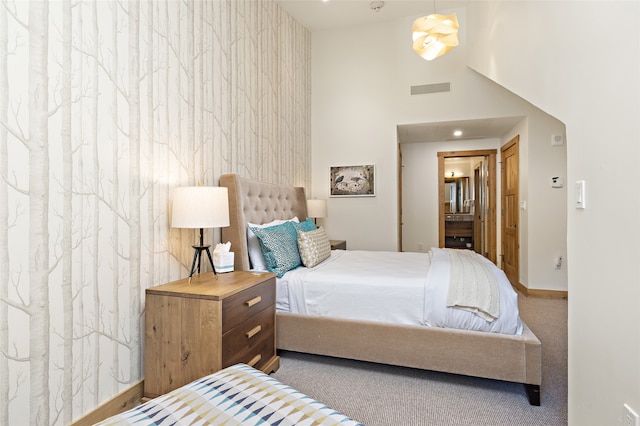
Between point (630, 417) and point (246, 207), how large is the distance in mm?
2460

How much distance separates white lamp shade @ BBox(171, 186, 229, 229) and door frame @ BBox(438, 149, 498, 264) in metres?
4.66

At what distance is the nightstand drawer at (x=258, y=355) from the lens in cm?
186

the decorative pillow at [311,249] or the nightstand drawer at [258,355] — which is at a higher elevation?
the decorative pillow at [311,249]

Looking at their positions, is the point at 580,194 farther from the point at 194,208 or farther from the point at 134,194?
the point at 134,194

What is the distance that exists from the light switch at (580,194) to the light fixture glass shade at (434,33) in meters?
2.08

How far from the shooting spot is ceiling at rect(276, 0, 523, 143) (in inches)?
157

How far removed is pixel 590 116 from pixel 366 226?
3353 mm

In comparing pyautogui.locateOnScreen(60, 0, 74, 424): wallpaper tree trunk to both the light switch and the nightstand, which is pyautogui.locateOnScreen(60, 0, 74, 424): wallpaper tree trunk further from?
the nightstand

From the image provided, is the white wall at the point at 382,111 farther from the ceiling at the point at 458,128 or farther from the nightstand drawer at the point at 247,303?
the nightstand drawer at the point at 247,303

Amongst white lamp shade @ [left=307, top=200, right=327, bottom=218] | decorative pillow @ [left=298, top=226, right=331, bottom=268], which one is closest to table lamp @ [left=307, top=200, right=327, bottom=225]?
white lamp shade @ [left=307, top=200, right=327, bottom=218]

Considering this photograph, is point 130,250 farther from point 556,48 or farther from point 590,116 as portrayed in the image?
point 556,48

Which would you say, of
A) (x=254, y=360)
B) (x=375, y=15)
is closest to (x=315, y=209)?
(x=254, y=360)

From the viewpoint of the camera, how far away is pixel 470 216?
26.9 ft

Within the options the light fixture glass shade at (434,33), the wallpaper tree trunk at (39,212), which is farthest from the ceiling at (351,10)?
the wallpaper tree trunk at (39,212)
